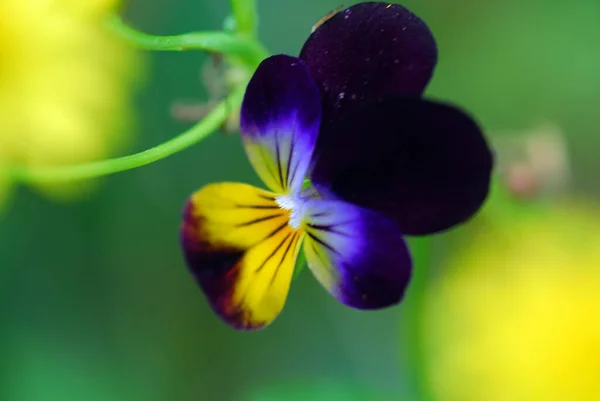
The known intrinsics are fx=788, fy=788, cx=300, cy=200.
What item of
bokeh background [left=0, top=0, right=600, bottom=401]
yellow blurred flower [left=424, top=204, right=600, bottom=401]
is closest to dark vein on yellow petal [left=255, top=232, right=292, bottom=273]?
yellow blurred flower [left=424, top=204, right=600, bottom=401]

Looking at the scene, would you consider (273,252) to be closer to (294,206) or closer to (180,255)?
(294,206)

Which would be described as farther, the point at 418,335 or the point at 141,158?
the point at 418,335

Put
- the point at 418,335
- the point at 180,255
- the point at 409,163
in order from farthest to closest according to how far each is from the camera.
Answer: the point at 180,255 → the point at 418,335 → the point at 409,163

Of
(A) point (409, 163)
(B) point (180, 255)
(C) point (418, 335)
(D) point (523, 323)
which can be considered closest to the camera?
(A) point (409, 163)

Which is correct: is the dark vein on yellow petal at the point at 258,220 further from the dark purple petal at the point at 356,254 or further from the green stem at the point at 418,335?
the green stem at the point at 418,335

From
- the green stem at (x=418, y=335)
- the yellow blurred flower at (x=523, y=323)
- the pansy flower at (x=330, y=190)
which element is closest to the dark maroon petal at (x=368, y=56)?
the pansy flower at (x=330, y=190)

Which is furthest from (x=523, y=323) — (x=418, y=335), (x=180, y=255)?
(x=180, y=255)
